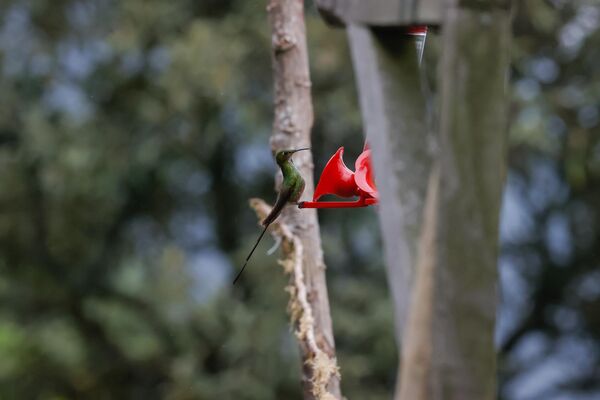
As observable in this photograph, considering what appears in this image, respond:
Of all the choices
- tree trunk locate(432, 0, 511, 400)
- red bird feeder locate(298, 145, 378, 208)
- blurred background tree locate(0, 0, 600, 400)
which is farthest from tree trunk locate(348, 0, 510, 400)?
blurred background tree locate(0, 0, 600, 400)

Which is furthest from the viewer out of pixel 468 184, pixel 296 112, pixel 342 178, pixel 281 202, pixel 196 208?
pixel 196 208

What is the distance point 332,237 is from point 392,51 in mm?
5697

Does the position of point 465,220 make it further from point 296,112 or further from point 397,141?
point 296,112

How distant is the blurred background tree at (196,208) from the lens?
629cm

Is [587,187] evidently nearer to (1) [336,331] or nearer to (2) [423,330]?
(1) [336,331]

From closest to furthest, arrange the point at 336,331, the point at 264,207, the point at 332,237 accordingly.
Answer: the point at 264,207
the point at 336,331
the point at 332,237

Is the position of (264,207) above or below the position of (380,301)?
above

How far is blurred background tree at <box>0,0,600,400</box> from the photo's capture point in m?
6.29

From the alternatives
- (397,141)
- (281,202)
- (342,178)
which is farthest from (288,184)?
(397,141)

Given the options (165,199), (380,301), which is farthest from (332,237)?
(165,199)

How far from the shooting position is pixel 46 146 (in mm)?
6488

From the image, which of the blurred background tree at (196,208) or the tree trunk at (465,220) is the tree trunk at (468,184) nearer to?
the tree trunk at (465,220)

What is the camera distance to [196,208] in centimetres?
763

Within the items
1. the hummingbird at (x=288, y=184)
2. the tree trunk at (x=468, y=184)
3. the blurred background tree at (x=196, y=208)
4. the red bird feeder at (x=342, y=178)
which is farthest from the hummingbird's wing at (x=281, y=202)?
the blurred background tree at (x=196, y=208)
